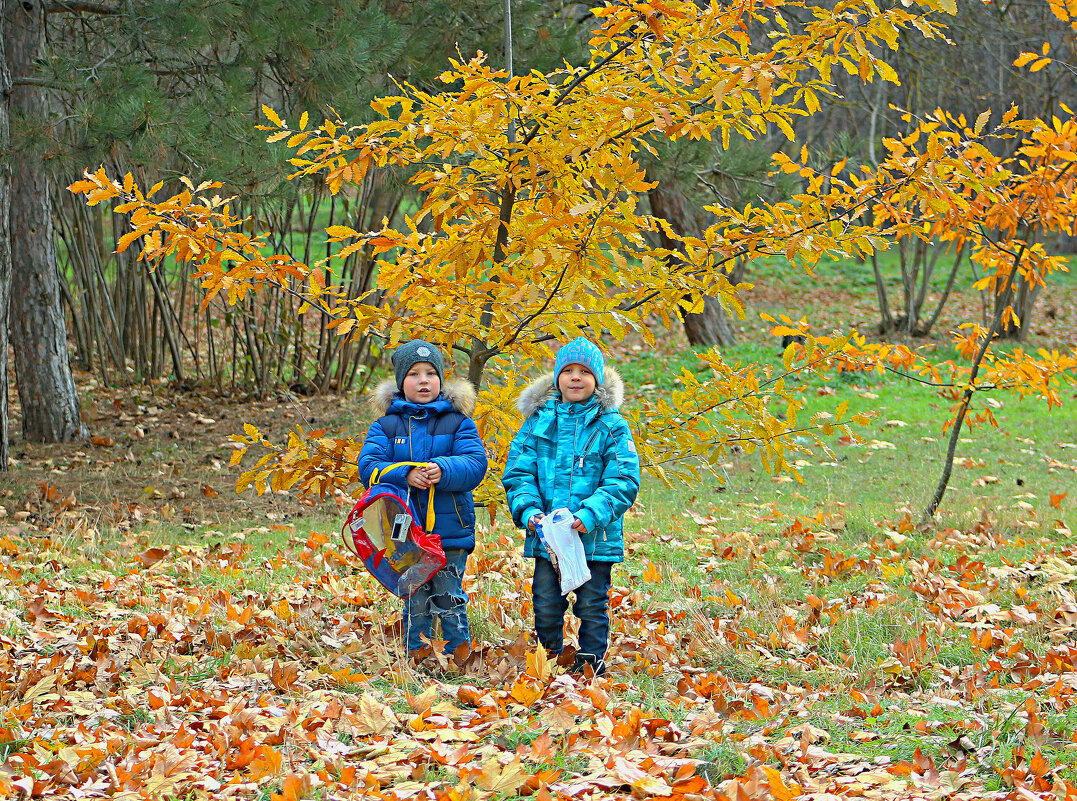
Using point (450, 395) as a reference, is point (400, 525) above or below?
below

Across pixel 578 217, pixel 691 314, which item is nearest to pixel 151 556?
pixel 578 217

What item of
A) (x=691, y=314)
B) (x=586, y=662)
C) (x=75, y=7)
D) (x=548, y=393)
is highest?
(x=75, y=7)

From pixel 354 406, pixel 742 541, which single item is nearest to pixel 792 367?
pixel 742 541

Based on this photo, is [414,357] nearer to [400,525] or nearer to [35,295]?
[400,525]

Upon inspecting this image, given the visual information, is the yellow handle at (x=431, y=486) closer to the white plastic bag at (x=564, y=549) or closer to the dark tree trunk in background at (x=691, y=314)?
the white plastic bag at (x=564, y=549)

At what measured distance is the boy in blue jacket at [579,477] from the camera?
3.66 metres

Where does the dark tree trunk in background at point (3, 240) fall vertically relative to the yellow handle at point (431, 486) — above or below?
above

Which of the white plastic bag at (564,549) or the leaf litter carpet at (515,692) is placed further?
the white plastic bag at (564,549)

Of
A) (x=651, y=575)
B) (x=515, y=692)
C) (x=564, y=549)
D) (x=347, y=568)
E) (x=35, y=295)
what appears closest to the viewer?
(x=515, y=692)

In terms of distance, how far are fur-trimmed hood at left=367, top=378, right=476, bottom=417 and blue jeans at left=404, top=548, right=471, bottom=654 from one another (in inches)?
23.1

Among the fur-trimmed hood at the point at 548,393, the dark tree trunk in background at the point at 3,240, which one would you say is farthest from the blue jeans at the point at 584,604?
the dark tree trunk in background at the point at 3,240

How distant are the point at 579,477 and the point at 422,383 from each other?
744 millimetres

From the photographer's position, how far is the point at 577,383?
3.79m

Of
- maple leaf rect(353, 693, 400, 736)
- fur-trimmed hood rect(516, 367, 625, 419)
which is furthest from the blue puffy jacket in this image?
maple leaf rect(353, 693, 400, 736)
